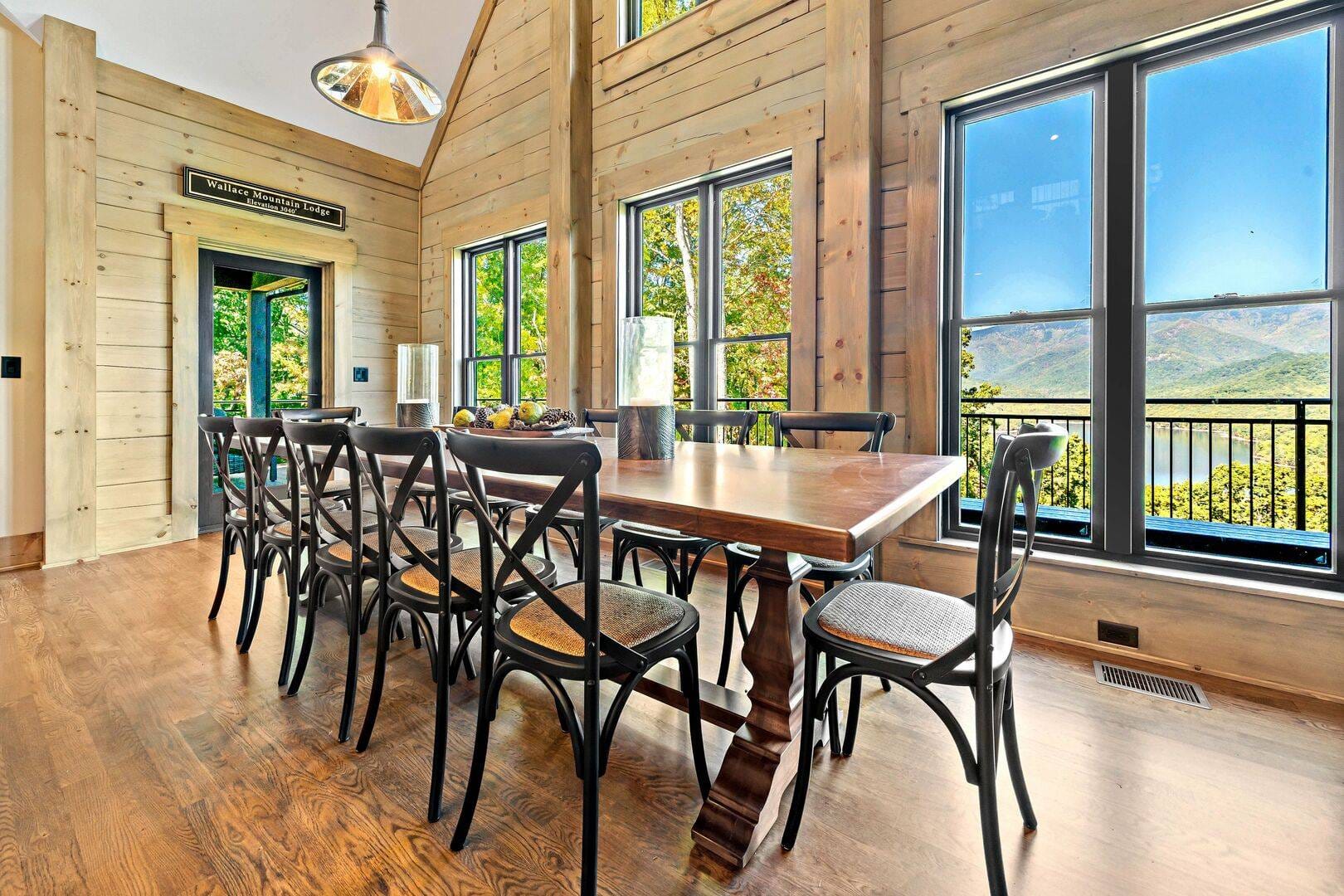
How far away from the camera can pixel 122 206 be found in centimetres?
380

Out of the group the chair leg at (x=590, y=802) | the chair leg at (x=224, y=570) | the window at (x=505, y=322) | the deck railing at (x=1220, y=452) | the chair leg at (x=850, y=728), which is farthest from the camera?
the window at (x=505, y=322)

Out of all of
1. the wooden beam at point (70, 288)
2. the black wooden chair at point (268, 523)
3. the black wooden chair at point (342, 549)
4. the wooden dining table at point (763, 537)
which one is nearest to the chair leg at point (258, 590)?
the black wooden chair at point (268, 523)

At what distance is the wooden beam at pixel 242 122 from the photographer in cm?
380

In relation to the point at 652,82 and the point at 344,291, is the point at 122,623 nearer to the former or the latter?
the point at 344,291

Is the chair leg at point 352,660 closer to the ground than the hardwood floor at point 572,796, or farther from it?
farther from it

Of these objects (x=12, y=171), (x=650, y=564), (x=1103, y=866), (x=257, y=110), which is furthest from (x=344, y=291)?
(x=1103, y=866)

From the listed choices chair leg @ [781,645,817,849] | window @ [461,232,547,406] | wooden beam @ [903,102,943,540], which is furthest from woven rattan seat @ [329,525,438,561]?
window @ [461,232,547,406]

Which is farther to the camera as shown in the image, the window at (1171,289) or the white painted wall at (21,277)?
the white painted wall at (21,277)

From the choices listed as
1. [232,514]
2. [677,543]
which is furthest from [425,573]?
[232,514]

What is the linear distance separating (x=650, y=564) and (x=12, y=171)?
4.29 m

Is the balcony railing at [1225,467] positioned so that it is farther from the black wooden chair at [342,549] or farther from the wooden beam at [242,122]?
the wooden beam at [242,122]

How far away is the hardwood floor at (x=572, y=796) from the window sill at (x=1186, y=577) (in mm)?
332

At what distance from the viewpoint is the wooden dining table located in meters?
1.00

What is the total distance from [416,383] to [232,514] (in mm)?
982
